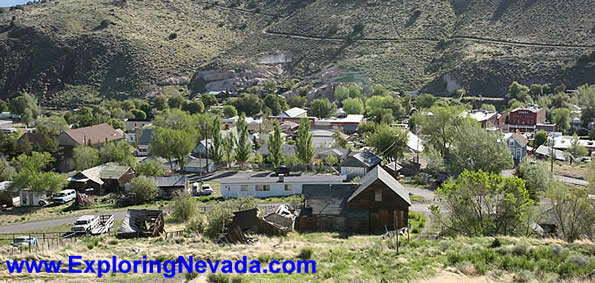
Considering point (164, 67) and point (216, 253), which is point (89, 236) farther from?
point (164, 67)

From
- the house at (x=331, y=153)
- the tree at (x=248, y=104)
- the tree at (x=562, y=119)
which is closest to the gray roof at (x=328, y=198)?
the house at (x=331, y=153)

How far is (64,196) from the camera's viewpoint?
39.3m

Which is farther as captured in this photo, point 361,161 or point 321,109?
point 321,109

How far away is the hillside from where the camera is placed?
10262 cm

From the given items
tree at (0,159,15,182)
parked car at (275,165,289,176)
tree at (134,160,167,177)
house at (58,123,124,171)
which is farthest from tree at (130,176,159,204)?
house at (58,123,124,171)

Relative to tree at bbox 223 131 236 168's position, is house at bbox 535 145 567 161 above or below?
below

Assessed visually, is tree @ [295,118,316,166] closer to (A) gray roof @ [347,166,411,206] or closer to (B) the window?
(B) the window

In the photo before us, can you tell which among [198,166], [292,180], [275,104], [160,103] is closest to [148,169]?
[198,166]

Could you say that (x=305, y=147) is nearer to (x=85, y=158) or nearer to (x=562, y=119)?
(x=85, y=158)

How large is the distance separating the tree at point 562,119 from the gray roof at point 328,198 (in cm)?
6485

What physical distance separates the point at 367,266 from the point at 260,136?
158ft

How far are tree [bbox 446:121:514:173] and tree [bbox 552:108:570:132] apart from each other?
1840 inches

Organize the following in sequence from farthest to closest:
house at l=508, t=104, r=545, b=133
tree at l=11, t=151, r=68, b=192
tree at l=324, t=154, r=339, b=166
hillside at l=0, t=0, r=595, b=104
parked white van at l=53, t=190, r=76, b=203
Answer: hillside at l=0, t=0, r=595, b=104 → house at l=508, t=104, r=545, b=133 → tree at l=324, t=154, r=339, b=166 → parked white van at l=53, t=190, r=76, b=203 → tree at l=11, t=151, r=68, b=192

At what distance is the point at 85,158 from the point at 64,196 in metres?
10.6
